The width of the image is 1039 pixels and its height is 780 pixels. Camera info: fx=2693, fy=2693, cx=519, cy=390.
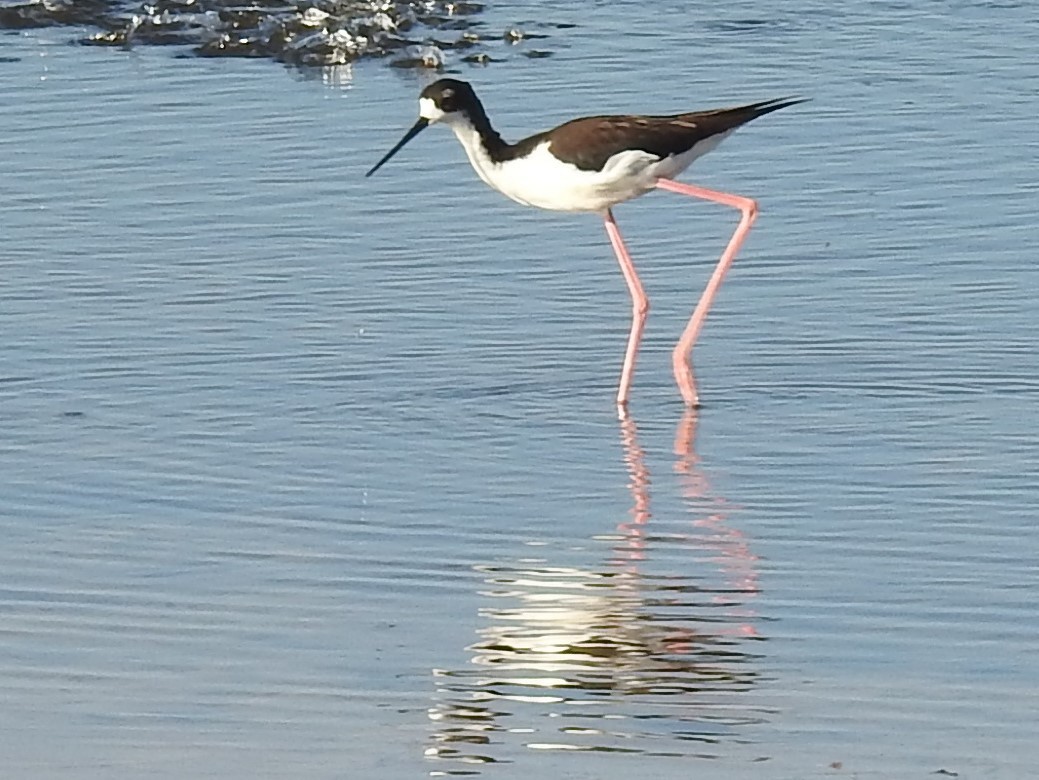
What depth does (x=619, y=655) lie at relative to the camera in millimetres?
5555

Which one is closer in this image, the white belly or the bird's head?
the white belly

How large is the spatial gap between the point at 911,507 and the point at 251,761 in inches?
89.3

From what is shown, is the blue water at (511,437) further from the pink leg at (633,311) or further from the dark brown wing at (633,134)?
the dark brown wing at (633,134)

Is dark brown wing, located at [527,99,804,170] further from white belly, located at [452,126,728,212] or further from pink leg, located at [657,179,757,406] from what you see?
pink leg, located at [657,179,757,406]

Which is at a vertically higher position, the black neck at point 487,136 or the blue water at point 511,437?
the black neck at point 487,136

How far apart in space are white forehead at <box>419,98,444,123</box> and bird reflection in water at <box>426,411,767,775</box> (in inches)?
84.0

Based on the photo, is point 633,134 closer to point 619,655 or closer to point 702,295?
point 702,295

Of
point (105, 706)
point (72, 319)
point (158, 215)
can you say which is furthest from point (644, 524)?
point (158, 215)

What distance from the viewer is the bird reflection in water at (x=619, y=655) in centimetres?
500

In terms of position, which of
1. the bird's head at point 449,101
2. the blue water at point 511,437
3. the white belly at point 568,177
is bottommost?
the blue water at point 511,437

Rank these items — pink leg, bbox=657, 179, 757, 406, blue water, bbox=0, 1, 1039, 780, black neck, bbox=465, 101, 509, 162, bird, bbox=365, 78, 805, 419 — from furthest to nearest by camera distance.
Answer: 1. black neck, bbox=465, 101, 509, 162
2. bird, bbox=365, 78, 805, 419
3. pink leg, bbox=657, 179, 757, 406
4. blue water, bbox=0, 1, 1039, 780

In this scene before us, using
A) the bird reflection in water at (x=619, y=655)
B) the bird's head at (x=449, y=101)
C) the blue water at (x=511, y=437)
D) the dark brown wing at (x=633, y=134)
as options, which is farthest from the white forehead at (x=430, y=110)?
the bird reflection in water at (x=619, y=655)

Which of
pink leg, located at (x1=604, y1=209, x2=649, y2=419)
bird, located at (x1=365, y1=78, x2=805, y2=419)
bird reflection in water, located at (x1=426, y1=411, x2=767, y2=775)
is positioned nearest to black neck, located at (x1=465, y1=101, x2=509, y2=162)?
bird, located at (x1=365, y1=78, x2=805, y2=419)

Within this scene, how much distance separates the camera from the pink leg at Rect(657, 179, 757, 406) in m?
7.95
